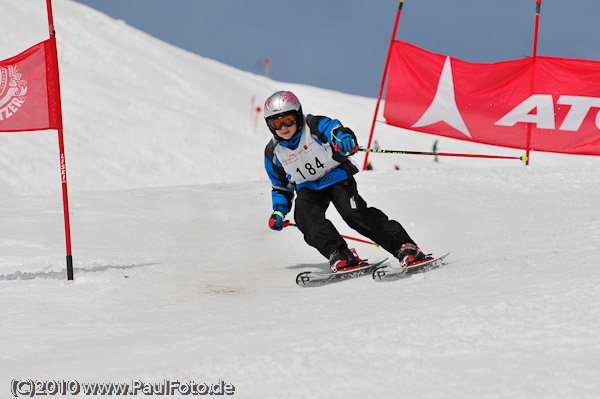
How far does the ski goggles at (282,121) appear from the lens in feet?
16.1

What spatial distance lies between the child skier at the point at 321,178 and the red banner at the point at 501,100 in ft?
17.2

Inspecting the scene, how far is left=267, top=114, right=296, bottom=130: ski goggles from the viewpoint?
16.1ft

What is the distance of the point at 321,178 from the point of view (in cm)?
518

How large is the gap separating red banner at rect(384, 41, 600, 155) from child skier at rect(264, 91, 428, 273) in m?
5.24

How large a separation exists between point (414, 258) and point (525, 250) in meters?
1.22

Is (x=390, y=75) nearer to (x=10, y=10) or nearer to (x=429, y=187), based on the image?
(x=429, y=187)

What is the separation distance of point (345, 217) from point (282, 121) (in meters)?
0.96

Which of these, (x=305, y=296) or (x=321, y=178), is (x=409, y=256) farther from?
(x=321, y=178)

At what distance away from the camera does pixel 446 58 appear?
9.95 m

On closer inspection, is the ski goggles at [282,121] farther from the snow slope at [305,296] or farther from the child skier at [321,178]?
the snow slope at [305,296]

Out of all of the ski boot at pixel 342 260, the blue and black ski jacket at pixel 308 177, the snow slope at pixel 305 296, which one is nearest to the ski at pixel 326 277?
the ski boot at pixel 342 260

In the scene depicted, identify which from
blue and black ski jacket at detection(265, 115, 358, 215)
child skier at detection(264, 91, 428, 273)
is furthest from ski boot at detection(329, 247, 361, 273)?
blue and black ski jacket at detection(265, 115, 358, 215)

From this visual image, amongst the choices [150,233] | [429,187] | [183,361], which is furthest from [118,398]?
[429,187]

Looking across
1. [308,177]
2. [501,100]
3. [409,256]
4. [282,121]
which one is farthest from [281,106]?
[501,100]
